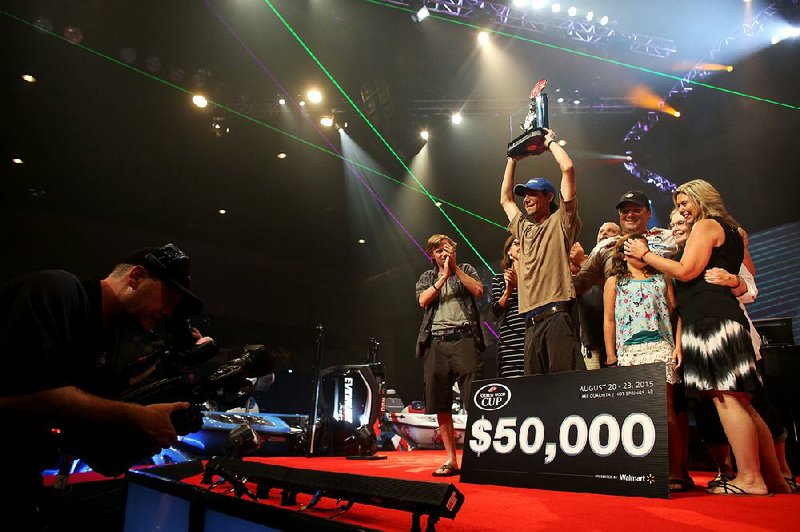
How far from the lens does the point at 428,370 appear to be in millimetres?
3471

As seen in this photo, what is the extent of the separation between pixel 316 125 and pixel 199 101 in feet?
6.68

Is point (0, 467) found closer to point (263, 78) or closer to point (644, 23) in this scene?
point (263, 78)

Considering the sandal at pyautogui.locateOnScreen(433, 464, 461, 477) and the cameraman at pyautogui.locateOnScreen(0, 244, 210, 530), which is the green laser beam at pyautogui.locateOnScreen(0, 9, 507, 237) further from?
the sandal at pyautogui.locateOnScreen(433, 464, 461, 477)

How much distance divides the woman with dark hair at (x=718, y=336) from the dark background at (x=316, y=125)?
4.88 metres

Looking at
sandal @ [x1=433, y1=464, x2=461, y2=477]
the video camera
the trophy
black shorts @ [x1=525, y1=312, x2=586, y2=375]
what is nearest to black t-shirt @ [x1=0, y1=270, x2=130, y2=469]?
the video camera

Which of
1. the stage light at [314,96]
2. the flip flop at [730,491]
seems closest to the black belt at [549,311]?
the flip flop at [730,491]

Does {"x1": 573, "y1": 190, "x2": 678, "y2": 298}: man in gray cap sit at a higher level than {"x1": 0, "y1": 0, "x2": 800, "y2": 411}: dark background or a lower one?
lower

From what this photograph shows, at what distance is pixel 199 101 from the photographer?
25.0 feet

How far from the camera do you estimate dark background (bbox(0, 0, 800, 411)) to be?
6316 millimetres

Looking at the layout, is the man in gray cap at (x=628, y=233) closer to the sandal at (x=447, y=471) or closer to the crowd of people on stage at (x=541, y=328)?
the crowd of people on stage at (x=541, y=328)

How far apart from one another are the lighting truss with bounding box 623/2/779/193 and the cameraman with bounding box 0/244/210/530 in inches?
304

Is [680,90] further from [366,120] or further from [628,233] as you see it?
[628,233]

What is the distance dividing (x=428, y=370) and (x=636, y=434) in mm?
1628

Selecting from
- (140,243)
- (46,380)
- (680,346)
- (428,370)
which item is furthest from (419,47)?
(140,243)
